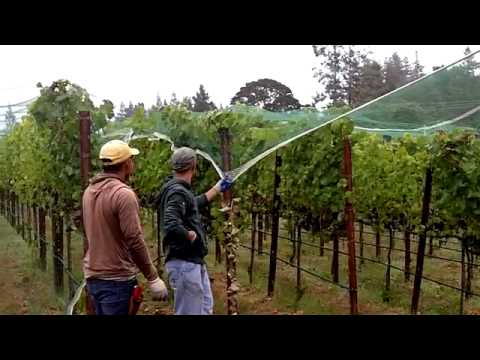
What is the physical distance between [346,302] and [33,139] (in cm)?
502

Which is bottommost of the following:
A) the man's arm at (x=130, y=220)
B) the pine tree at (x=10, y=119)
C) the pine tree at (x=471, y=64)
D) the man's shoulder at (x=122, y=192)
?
the man's arm at (x=130, y=220)

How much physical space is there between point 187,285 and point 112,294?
70 cm

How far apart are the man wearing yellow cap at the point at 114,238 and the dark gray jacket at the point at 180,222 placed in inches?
17.6

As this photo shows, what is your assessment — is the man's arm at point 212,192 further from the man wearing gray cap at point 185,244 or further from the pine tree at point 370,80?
the pine tree at point 370,80

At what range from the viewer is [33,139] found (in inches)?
342

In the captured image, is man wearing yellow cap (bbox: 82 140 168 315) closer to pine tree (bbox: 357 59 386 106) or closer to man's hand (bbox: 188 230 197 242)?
man's hand (bbox: 188 230 197 242)

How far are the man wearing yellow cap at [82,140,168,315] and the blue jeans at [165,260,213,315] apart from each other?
1.77ft


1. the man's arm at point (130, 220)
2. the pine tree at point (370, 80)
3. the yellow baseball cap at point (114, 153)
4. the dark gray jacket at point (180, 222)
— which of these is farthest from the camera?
the pine tree at point (370, 80)

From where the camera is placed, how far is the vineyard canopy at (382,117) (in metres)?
3.97

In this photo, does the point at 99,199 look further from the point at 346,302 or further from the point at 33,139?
the point at 33,139

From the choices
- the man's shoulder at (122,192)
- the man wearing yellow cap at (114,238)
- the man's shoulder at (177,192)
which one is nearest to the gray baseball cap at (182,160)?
the man's shoulder at (177,192)

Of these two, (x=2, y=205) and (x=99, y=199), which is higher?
(x=99, y=199)

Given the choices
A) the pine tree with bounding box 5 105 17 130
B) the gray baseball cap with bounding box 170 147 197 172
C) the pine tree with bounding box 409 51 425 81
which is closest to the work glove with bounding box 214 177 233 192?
the gray baseball cap with bounding box 170 147 197 172
